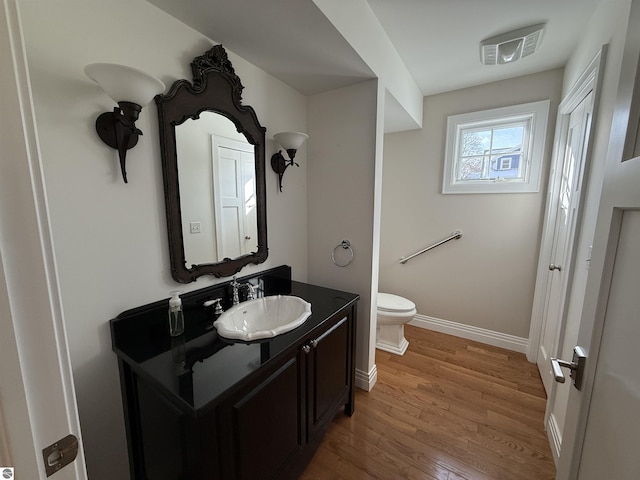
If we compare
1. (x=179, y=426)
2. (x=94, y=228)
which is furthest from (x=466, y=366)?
(x=94, y=228)

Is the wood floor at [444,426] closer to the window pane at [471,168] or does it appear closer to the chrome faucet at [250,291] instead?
the chrome faucet at [250,291]

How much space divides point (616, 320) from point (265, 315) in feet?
4.40

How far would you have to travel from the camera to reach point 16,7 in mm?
371

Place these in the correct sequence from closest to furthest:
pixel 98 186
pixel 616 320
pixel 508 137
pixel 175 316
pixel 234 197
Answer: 1. pixel 616 320
2. pixel 98 186
3. pixel 175 316
4. pixel 234 197
5. pixel 508 137

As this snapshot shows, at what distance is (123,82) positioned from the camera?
0.84 m

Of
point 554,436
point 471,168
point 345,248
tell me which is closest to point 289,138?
point 345,248

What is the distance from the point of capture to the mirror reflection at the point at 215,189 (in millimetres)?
1229

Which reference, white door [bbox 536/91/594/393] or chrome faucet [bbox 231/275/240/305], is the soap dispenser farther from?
white door [bbox 536/91/594/393]

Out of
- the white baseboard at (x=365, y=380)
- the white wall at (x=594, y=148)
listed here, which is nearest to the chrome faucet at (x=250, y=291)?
the white baseboard at (x=365, y=380)

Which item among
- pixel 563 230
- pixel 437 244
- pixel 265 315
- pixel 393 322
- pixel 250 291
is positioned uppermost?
pixel 563 230

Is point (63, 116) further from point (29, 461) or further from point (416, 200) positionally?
point (416, 200)

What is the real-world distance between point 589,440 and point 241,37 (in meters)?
1.96

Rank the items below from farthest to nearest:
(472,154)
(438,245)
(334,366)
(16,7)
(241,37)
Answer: (438,245), (472,154), (334,366), (241,37), (16,7)

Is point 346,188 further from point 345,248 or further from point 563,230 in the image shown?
point 563,230
